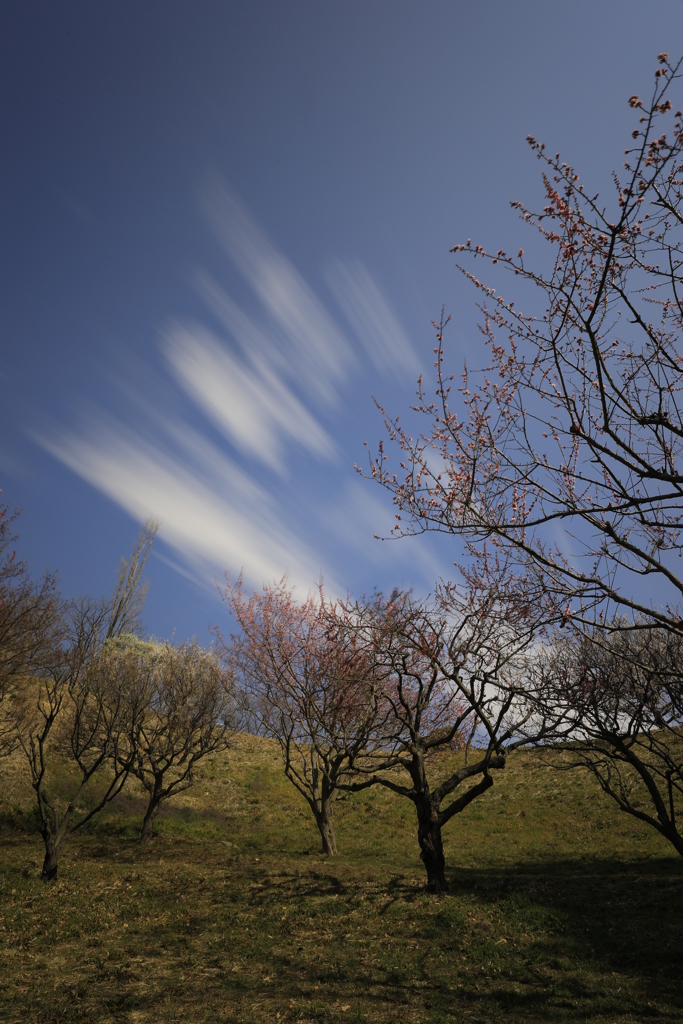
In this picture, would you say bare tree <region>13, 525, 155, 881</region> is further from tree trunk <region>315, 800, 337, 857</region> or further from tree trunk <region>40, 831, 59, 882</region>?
tree trunk <region>315, 800, 337, 857</region>

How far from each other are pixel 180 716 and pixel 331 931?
983cm

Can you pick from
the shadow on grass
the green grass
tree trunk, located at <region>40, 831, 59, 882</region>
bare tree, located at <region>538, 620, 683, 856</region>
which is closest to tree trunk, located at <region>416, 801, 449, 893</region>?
the shadow on grass

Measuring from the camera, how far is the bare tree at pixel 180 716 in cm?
1856

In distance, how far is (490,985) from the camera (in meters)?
8.48

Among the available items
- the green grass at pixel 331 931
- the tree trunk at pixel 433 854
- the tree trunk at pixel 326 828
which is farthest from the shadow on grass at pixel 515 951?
the tree trunk at pixel 326 828

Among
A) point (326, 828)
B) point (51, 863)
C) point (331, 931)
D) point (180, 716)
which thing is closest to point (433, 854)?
point (331, 931)

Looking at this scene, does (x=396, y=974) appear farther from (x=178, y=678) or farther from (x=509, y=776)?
(x=509, y=776)

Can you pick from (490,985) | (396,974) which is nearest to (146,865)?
(396,974)

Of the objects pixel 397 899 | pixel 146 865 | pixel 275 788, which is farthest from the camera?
pixel 275 788

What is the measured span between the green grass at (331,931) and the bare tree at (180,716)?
2.06 m

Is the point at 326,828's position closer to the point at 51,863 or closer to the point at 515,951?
the point at 51,863

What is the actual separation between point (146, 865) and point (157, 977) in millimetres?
7403

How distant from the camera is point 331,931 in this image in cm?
1088

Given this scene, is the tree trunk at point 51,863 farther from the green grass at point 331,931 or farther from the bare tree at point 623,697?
the bare tree at point 623,697
